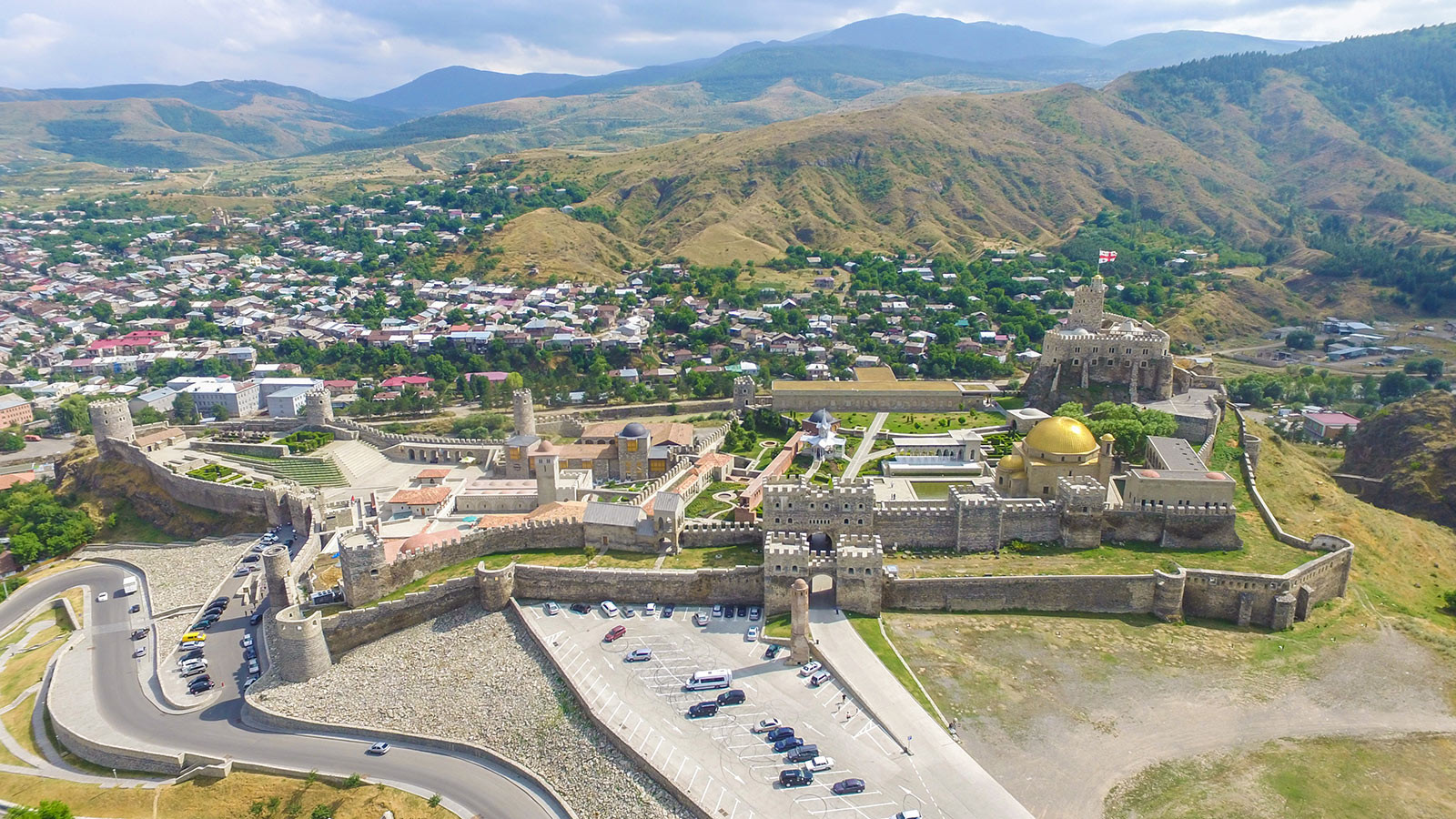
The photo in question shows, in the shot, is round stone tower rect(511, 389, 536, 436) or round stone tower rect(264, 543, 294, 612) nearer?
round stone tower rect(264, 543, 294, 612)

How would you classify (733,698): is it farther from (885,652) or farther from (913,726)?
(885,652)

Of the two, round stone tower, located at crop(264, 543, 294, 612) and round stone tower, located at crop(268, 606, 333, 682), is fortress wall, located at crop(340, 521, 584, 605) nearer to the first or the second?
round stone tower, located at crop(268, 606, 333, 682)

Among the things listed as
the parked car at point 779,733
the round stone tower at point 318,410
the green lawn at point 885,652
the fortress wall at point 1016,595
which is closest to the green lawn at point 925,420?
the fortress wall at point 1016,595

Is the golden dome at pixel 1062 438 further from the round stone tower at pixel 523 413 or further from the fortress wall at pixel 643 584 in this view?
the round stone tower at pixel 523 413

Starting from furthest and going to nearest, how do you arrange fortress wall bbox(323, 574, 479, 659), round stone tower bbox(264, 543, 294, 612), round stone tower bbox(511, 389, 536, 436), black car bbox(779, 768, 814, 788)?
1. round stone tower bbox(511, 389, 536, 436)
2. round stone tower bbox(264, 543, 294, 612)
3. fortress wall bbox(323, 574, 479, 659)
4. black car bbox(779, 768, 814, 788)

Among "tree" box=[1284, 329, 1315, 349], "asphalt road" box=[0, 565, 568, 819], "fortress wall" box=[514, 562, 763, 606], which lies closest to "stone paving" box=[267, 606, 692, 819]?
"asphalt road" box=[0, 565, 568, 819]

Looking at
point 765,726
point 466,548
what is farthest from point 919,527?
point 466,548
